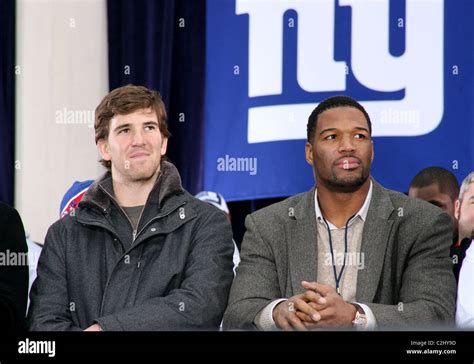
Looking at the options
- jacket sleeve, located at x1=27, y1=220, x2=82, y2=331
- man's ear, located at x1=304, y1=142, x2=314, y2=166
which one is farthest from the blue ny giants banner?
jacket sleeve, located at x1=27, y1=220, x2=82, y2=331

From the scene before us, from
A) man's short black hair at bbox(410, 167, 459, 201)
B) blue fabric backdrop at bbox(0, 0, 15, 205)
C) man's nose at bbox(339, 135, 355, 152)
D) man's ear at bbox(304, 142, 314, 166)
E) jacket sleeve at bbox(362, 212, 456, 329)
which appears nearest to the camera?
jacket sleeve at bbox(362, 212, 456, 329)

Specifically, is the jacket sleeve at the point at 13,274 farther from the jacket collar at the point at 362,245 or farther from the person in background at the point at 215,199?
the jacket collar at the point at 362,245

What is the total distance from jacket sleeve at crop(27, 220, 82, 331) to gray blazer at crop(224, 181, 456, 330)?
20.4 inches

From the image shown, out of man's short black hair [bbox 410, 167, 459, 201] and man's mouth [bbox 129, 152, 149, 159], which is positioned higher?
man's mouth [bbox 129, 152, 149, 159]

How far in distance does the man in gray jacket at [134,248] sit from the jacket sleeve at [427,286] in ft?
1.74

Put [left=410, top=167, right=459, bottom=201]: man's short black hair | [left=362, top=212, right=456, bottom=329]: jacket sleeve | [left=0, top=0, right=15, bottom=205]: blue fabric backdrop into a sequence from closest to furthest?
[left=362, top=212, right=456, bottom=329]: jacket sleeve < [left=410, top=167, right=459, bottom=201]: man's short black hair < [left=0, top=0, right=15, bottom=205]: blue fabric backdrop

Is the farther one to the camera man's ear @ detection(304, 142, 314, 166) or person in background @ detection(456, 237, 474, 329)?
man's ear @ detection(304, 142, 314, 166)

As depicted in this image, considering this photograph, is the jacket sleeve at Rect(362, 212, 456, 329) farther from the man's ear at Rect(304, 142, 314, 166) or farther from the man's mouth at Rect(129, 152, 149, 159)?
the man's mouth at Rect(129, 152, 149, 159)

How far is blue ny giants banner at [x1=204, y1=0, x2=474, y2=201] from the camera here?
2883mm

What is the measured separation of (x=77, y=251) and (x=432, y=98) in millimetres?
1330

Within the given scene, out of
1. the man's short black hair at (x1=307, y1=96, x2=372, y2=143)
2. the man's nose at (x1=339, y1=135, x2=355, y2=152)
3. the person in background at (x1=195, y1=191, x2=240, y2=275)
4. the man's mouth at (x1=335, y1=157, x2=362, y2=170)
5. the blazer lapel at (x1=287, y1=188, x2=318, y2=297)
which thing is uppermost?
the man's short black hair at (x1=307, y1=96, x2=372, y2=143)

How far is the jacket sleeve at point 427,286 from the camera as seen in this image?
8.20 ft

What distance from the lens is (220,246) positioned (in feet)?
8.68
